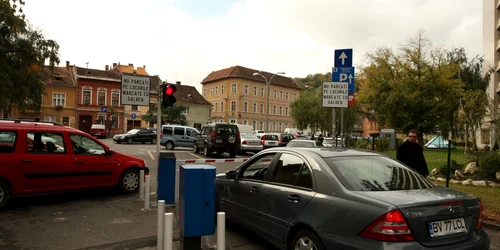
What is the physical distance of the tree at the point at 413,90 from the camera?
2625 cm

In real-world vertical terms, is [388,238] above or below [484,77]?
below

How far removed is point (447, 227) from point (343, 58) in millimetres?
5495

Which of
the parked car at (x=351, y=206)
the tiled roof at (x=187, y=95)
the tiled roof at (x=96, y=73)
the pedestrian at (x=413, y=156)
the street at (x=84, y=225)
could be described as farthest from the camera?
the tiled roof at (x=187, y=95)

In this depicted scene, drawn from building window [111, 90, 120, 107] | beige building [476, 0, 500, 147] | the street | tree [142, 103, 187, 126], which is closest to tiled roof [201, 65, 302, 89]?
tree [142, 103, 187, 126]

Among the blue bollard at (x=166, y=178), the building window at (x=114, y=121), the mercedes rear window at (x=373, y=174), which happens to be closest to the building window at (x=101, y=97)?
the building window at (x=114, y=121)

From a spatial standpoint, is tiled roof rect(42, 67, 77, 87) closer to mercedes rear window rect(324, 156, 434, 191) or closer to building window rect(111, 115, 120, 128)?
building window rect(111, 115, 120, 128)

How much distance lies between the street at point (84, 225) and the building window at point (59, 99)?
44.8m

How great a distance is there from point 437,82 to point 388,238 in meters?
27.8

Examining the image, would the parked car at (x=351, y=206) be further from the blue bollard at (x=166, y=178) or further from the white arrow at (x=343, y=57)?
the white arrow at (x=343, y=57)

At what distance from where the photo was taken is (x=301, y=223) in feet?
12.3

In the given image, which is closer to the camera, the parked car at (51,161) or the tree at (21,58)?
the parked car at (51,161)

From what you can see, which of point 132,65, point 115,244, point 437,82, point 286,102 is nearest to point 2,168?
point 115,244

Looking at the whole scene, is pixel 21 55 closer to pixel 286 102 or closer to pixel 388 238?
pixel 388 238

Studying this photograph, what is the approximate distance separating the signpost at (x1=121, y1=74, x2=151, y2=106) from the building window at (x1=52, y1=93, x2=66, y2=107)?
150ft
